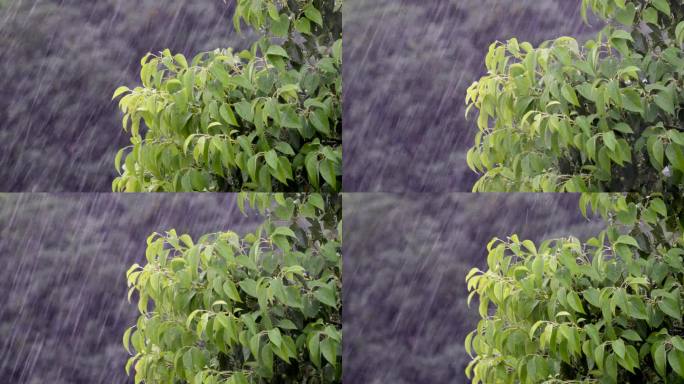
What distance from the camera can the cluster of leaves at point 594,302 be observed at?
2.35m

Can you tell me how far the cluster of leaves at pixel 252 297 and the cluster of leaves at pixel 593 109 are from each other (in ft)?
1.66

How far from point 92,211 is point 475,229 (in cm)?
107

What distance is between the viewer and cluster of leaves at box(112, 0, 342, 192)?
258 cm

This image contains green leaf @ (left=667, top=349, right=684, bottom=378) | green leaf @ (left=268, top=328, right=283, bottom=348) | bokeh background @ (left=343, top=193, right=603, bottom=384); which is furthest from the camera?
green leaf @ (left=268, top=328, right=283, bottom=348)

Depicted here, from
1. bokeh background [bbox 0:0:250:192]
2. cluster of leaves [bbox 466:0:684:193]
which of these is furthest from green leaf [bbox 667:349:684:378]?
bokeh background [bbox 0:0:250:192]

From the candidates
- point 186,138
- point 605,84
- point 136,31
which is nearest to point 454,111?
point 605,84

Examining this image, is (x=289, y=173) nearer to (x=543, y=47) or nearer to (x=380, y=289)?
(x=380, y=289)

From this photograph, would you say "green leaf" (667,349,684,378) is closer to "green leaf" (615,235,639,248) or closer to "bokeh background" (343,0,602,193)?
"green leaf" (615,235,639,248)

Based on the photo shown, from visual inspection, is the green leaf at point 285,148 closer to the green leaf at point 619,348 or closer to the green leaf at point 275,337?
the green leaf at point 275,337

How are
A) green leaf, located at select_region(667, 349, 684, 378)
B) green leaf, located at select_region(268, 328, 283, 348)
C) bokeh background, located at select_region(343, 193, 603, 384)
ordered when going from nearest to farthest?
green leaf, located at select_region(667, 349, 684, 378) < bokeh background, located at select_region(343, 193, 603, 384) < green leaf, located at select_region(268, 328, 283, 348)

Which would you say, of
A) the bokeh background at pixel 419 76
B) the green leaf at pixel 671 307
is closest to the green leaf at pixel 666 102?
the bokeh background at pixel 419 76

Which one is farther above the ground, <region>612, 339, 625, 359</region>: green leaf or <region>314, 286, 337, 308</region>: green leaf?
<region>612, 339, 625, 359</region>: green leaf

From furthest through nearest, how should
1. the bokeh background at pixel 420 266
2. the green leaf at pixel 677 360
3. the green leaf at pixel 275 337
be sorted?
the green leaf at pixel 275 337 → the bokeh background at pixel 420 266 → the green leaf at pixel 677 360

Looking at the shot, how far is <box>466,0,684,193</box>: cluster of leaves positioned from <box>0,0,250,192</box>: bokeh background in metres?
0.75
